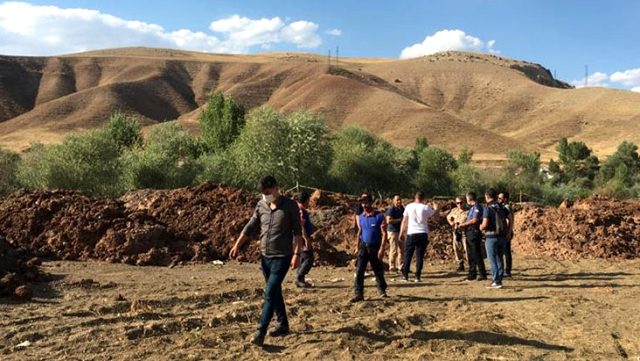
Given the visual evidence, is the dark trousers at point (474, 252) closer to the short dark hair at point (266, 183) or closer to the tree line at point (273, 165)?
the short dark hair at point (266, 183)

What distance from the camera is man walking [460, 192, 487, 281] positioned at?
35.5 feet

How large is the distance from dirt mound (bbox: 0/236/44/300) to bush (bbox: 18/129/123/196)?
24145 millimetres

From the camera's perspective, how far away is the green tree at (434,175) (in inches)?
1902

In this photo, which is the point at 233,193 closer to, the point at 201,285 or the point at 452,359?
the point at 201,285

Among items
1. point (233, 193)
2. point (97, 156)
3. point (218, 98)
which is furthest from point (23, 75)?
point (233, 193)

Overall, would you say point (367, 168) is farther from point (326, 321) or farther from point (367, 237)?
point (326, 321)

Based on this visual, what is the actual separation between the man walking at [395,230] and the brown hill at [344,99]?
6942 cm

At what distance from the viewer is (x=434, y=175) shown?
163 feet

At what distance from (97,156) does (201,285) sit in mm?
27839

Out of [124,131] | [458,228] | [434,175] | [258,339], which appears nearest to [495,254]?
[458,228]

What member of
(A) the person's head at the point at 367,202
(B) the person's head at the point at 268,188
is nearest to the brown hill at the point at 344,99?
(A) the person's head at the point at 367,202

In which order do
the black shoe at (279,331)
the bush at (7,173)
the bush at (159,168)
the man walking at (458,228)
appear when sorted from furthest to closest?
the bush at (159,168) < the bush at (7,173) < the man walking at (458,228) < the black shoe at (279,331)

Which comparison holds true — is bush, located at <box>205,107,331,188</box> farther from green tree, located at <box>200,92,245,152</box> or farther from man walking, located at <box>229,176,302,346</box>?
man walking, located at <box>229,176,302,346</box>

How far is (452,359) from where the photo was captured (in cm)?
638
